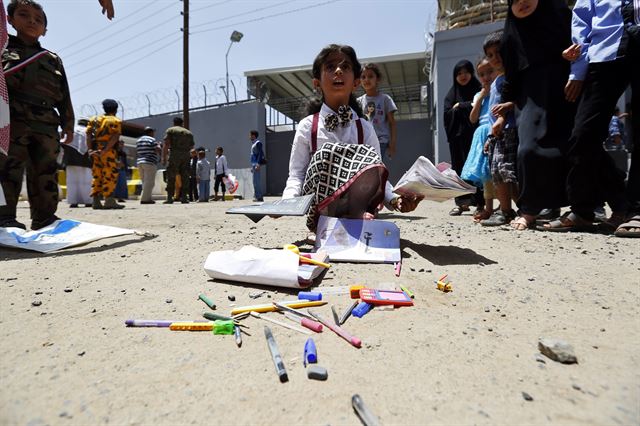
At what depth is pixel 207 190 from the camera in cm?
980

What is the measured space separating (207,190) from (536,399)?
383 inches

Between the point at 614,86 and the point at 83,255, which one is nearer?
the point at 83,255

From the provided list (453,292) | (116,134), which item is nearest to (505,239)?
(453,292)

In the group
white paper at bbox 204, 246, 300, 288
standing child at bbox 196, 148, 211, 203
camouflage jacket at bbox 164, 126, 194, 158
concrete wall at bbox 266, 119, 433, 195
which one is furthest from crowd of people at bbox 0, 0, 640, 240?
concrete wall at bbox 266, 119, 433, 195

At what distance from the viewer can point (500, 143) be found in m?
3.00

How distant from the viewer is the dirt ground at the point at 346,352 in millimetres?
723

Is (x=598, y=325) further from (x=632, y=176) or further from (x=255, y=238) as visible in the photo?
(x=255, y=238)

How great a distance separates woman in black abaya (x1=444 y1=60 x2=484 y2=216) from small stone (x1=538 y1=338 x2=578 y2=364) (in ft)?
10.8

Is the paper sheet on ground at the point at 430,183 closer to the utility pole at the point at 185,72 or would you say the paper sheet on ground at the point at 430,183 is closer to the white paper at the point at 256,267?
the white paper at the point at 256,267

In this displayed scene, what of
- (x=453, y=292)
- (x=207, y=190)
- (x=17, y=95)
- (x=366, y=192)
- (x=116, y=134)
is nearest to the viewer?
(x=453, y=292)

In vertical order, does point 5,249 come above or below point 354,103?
below

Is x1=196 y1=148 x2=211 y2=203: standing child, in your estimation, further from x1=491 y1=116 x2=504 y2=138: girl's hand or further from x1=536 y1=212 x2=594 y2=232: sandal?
x1=536 y1=212 x2=594 y2=232: sandal

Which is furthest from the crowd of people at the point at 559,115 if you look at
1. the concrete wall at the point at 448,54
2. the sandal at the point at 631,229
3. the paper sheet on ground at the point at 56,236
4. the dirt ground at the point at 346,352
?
the concrete wall at the point at 448,54

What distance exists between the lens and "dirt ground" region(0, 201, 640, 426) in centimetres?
72
